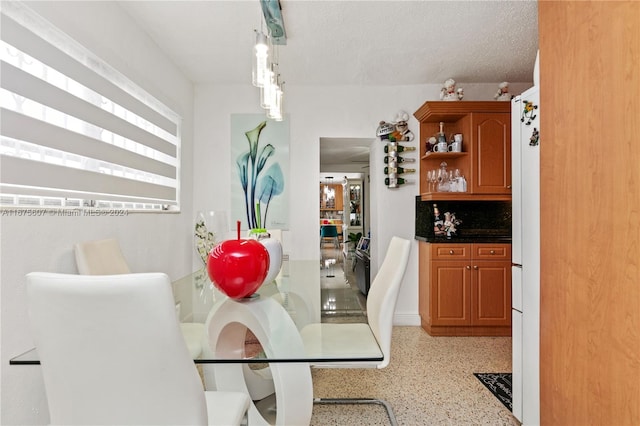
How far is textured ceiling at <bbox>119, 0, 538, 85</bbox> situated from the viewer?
2.48 metres

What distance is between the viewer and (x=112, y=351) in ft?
2.75

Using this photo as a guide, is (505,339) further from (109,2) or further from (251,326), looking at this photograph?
(109,2)

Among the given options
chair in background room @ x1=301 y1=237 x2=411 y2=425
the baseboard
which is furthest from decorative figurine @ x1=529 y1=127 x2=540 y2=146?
the baseboard

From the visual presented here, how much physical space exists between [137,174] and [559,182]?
267cm

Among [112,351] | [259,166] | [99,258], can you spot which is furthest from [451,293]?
[112,351]

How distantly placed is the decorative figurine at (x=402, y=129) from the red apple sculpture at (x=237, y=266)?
276cm

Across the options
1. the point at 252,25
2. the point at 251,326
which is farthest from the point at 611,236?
the point at 252,25

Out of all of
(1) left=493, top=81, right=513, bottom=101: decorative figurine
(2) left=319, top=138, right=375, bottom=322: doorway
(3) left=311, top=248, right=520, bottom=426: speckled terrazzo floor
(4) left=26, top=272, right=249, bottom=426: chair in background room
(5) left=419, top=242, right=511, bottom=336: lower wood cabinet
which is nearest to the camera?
(4) left=26, top=272, right=249, bottom=426: chair in background room

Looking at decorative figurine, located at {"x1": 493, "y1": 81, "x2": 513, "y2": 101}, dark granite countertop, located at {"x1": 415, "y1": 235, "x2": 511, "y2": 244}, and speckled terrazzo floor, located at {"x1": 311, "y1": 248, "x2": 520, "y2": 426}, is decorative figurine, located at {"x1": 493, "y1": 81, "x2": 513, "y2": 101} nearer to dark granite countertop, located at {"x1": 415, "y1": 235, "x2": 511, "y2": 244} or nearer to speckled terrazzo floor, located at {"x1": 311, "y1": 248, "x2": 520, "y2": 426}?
dark granite countertop, located at {"x1": 415, "y1": 235, "x2": 511, "y2": 244}

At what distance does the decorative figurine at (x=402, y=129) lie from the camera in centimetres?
388

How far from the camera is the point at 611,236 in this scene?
1.15 meters

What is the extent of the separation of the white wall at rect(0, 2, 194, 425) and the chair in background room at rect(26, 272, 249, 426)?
3.08 ft

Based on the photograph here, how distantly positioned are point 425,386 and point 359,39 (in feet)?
8.76

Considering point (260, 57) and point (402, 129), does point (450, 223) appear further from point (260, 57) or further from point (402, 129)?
point (260, 57)
